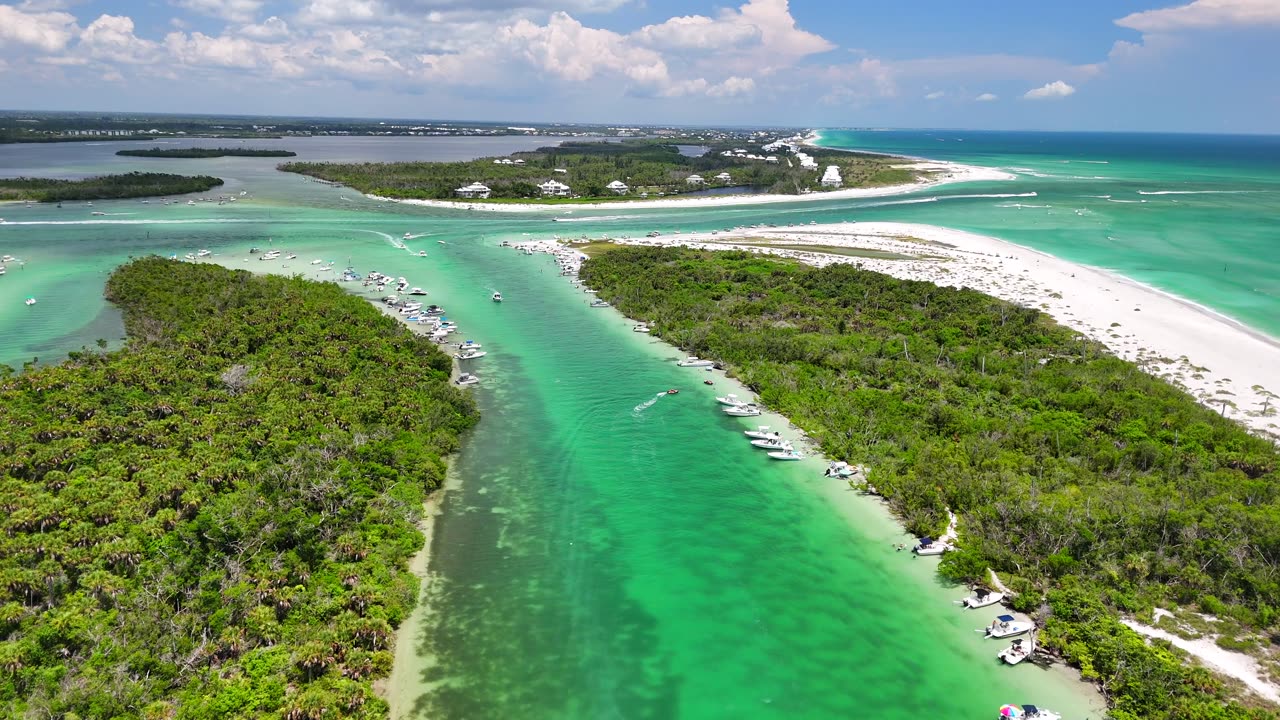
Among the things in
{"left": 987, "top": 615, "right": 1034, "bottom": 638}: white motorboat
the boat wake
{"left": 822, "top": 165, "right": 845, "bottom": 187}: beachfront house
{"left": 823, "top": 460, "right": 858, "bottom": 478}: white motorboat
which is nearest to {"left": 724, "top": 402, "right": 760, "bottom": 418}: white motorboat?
the boat wake

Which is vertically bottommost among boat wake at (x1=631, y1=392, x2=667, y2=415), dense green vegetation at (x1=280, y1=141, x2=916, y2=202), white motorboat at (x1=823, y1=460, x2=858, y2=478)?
white motorboat at (x1=823, y1=460, x2=858, y2=478)

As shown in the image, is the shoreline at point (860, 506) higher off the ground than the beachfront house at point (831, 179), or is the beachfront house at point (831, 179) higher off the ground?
the beachfront house at point (831, 179)

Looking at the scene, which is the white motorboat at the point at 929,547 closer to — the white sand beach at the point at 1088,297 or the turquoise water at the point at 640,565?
the turquoise water at the point at 640,565

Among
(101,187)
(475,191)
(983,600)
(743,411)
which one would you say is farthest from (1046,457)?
(101,187)

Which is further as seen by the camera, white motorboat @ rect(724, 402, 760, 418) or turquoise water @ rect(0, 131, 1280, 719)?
white motorboat @ rect(724, 402, 760, 418)

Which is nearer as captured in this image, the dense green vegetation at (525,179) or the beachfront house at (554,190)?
the beachfront house at (554,190)

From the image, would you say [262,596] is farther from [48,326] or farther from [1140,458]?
[48,326]

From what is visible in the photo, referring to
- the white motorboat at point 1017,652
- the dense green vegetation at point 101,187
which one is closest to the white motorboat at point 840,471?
the white motorboat at point 1017,652

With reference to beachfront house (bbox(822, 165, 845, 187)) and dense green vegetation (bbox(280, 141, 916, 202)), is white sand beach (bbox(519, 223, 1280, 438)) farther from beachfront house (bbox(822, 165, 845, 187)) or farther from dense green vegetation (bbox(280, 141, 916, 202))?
beachfront house (bbox(822, 165, 845, 187))
